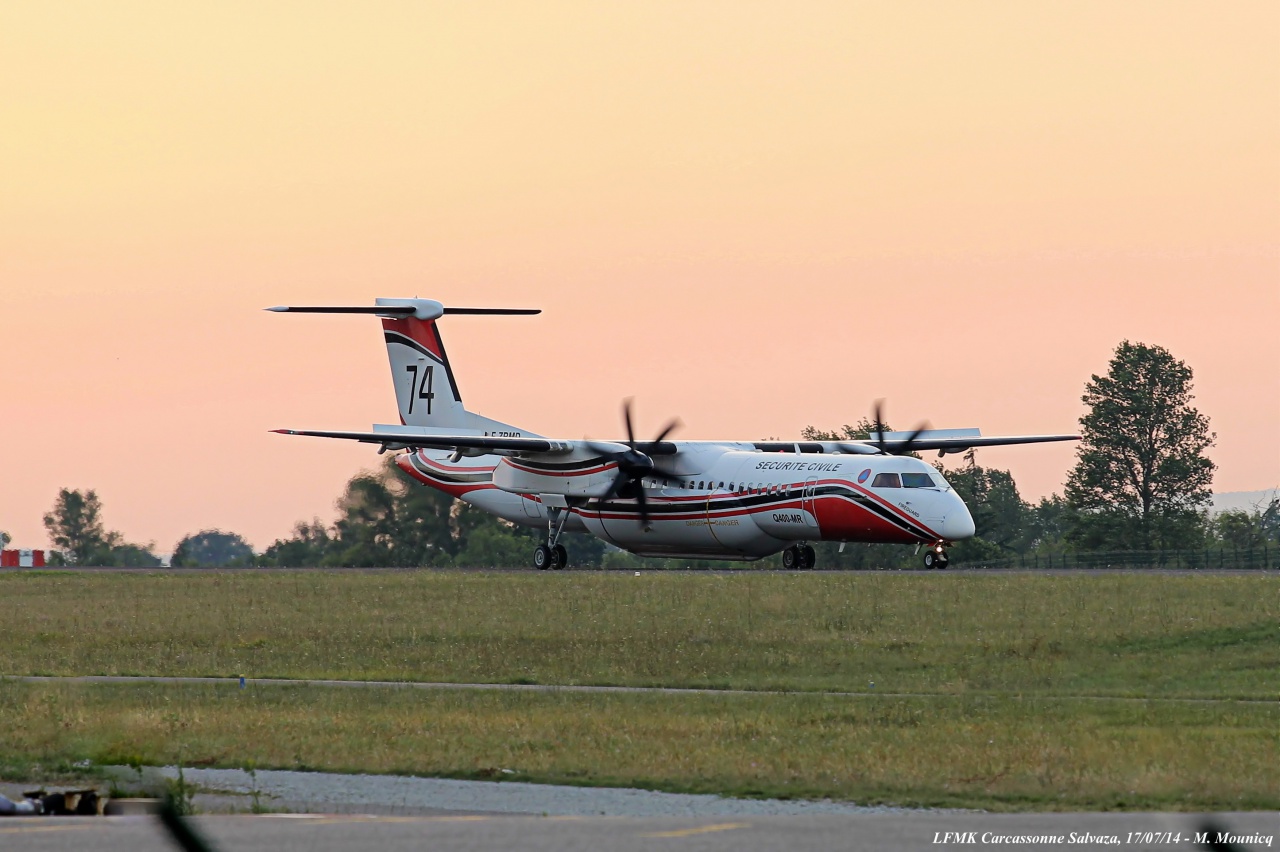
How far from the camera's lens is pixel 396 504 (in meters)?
66.1

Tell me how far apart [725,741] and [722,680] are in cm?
653

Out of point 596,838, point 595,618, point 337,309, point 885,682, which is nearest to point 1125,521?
point 337,309

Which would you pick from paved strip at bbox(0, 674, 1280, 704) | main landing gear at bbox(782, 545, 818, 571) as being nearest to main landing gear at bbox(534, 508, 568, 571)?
main landing gear at bbox(782, 545, 818, 571)

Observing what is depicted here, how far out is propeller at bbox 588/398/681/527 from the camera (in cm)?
4775

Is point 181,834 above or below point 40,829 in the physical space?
above

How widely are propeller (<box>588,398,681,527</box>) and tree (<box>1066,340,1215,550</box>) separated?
42.7 meters

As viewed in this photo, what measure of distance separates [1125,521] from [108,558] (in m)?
52.5

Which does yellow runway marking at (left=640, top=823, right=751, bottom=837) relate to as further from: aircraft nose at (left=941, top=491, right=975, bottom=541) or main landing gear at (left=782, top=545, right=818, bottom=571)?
main landing gear at (left=782, top=545, right=818, bottom=571)

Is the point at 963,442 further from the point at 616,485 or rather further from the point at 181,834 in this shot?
the point at 181,834

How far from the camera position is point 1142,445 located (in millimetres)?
86000

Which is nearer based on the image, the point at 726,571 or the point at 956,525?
the point at 956,525

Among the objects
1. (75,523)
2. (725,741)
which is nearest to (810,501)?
(725,741)

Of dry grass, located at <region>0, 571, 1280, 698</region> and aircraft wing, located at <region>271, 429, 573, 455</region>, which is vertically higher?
aircraft wing, located at <region>271, 429, 573, 455</region>

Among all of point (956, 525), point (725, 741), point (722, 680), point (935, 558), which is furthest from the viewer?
point (935, 558)
